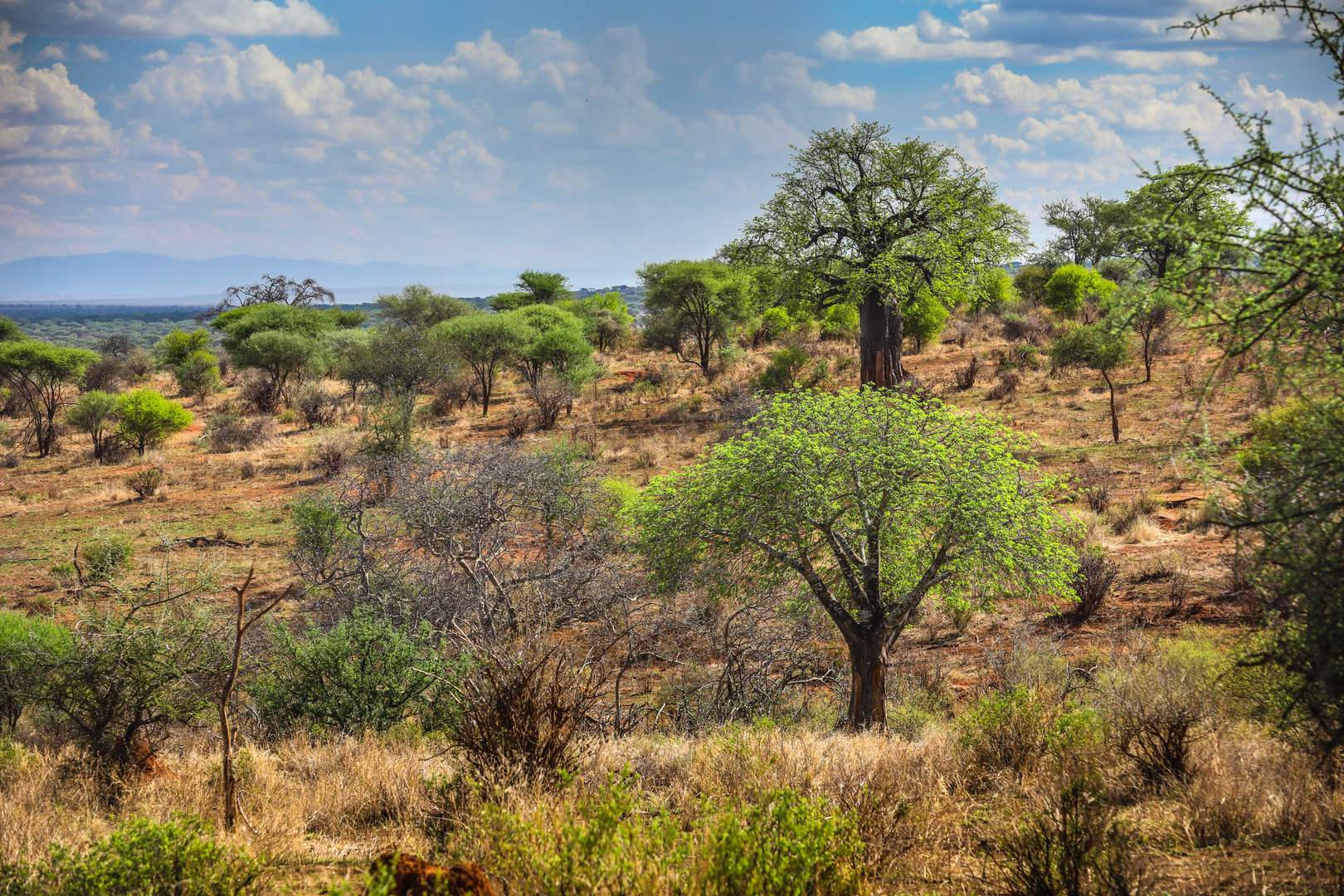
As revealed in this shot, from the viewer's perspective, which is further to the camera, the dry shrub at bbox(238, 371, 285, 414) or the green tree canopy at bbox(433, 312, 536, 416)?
the dry shrub at bbox(238, 371, 285, 414)

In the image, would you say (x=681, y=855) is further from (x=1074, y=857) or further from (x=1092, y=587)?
(x=1092, y=587)

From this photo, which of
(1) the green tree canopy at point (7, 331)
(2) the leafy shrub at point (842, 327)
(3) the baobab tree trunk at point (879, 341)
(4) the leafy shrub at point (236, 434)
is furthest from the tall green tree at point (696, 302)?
(1) the green tree canopy at point (7, 331)

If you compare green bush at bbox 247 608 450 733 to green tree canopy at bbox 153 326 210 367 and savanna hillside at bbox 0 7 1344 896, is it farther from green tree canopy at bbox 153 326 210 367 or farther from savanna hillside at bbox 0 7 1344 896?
green tree canopy at bbox 153 326 210 367

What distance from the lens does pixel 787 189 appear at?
2269 cm

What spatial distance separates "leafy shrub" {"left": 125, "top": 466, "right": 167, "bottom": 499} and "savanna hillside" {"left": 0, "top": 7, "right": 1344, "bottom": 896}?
100 millimetres

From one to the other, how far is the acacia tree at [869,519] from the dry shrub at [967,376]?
19565 millimetres

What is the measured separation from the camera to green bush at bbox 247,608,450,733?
7051 millimetres

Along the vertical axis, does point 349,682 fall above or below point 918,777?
below

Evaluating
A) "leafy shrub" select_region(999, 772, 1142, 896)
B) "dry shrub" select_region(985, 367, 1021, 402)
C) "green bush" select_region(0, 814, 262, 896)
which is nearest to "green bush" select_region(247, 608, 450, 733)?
"green bush" select_region(0, 814, 262, 896)

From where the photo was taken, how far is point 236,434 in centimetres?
2584

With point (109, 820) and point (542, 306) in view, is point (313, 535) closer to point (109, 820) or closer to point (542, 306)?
point (109, 820)

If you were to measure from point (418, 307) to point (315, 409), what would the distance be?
22.1 metres

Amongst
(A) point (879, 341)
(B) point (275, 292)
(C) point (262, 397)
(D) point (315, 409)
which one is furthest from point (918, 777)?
(B) point (275, 292)

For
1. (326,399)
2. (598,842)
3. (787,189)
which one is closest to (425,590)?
(598,842)
